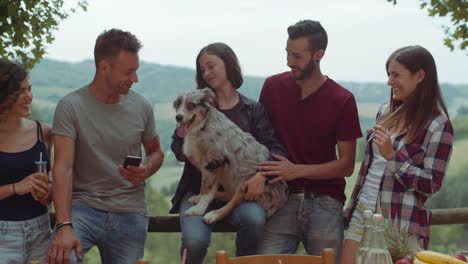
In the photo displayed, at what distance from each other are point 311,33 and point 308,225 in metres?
0.99

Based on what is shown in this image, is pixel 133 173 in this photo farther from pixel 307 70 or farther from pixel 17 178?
pixel 307 70

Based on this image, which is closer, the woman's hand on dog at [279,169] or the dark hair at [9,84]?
the dark hair at [9,84]

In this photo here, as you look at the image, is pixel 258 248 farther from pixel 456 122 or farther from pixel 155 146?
pixel 456 122

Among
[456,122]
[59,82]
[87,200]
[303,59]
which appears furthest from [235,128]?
[456,122]

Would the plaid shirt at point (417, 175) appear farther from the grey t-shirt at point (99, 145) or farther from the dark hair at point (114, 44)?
the dark hair at point (114, 44)

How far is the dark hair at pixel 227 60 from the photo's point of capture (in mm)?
3787

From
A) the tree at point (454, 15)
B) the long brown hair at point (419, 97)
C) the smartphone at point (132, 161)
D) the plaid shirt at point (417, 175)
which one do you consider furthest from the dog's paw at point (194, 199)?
the tree at point (454, 15)

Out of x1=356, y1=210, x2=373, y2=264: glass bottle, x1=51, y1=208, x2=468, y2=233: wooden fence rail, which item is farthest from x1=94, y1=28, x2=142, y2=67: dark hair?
x1=356, y1=210, x2=373, y2=264: glass bottle

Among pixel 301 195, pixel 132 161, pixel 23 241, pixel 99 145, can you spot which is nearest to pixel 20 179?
pixel 23 241

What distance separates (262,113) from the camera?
153 inches

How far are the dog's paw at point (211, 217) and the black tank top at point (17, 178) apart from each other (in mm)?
820

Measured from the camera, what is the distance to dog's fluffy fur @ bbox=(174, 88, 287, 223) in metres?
3.73

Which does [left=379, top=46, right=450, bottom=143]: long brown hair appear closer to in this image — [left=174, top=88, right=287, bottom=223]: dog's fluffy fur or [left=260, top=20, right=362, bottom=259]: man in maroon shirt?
[left=260, top=20, right=362, bottom=259]: man in maroon shirt

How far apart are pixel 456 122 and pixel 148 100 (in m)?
4.71
